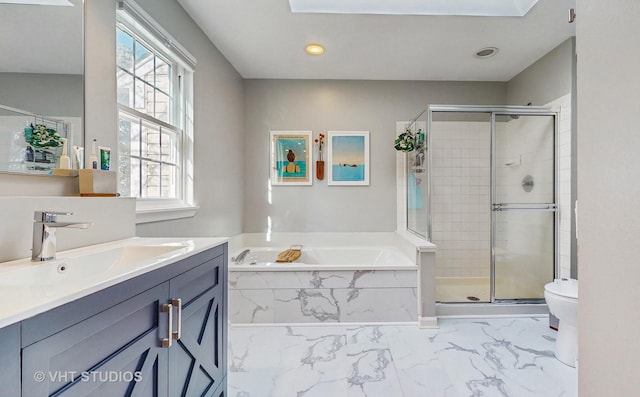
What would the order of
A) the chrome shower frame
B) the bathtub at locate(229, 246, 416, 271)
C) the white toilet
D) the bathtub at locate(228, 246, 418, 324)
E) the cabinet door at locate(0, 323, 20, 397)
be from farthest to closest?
the bathtub at locate(229, 246, 416, 271)
the chrome shower frame
the bathtub at locate(228, 246, 418, 324)
the white toilet
the cabinet door at locate(0, 323, 20, 397)

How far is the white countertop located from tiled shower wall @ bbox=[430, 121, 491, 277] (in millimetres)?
2826

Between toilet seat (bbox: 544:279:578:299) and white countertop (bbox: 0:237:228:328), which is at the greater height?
white countertop (bbox: 0:237:228:328)

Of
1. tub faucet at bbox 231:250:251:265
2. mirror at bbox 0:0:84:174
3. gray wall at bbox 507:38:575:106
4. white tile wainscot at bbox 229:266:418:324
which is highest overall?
gray wall at bbox 507:38:575:106

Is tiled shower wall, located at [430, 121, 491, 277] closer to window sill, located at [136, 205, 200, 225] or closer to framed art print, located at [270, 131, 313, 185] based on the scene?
framed art print, located at [270, 131, 313, 185]

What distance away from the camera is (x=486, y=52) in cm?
275

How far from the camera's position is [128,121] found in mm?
1730

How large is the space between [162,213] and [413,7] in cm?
231

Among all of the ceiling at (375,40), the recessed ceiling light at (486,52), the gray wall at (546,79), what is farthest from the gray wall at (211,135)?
the gray wall at (546,79)

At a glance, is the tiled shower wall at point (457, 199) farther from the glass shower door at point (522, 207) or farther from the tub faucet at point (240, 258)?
the tub faucet at point (240, 258)

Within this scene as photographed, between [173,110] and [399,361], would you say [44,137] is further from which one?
[399,361]

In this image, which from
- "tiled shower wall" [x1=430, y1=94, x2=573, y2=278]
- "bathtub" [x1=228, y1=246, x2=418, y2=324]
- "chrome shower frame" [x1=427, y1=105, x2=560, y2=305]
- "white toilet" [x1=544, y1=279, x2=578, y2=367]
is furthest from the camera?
"tiled shower wall" [x1=430, y1=94, x2=573, y2=278]

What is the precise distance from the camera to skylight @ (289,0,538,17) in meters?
2.16

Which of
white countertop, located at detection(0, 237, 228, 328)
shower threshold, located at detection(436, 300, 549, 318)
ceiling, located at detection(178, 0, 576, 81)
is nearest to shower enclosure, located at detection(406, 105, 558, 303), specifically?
shower threshold, located at detection(436, 300, 549, 318)

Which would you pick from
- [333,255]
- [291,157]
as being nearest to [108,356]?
[333,255]
